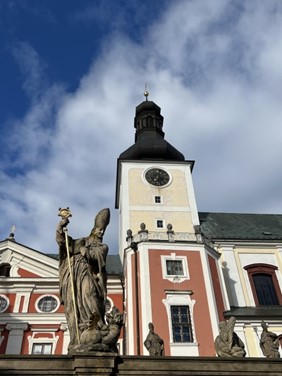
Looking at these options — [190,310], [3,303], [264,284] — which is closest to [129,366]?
[190,310]

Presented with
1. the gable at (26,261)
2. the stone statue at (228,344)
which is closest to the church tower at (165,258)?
the gable at (26,261)

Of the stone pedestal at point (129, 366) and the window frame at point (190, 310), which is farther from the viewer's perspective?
the window frame at point (190, 310)

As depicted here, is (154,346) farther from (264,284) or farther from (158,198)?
(158,198)

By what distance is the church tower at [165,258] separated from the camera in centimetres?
1811

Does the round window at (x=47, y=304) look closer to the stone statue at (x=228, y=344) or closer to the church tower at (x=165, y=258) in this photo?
the church tower at (x=165, y=258)

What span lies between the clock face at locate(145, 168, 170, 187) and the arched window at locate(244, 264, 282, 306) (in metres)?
7.66

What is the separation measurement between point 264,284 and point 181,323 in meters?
7.79

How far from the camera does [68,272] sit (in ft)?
21.4

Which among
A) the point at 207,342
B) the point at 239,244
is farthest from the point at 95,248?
the point at 239,244

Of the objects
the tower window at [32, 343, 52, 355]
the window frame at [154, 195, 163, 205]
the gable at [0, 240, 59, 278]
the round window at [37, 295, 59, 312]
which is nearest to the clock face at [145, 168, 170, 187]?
the window frame at [154, 195, 163, 205]

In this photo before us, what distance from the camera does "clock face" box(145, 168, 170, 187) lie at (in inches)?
1045

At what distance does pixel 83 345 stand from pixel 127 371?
69 centimetres

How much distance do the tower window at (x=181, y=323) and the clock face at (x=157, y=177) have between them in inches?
377

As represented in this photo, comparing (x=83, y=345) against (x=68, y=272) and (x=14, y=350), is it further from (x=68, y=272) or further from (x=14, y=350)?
(x=14, y=350)
